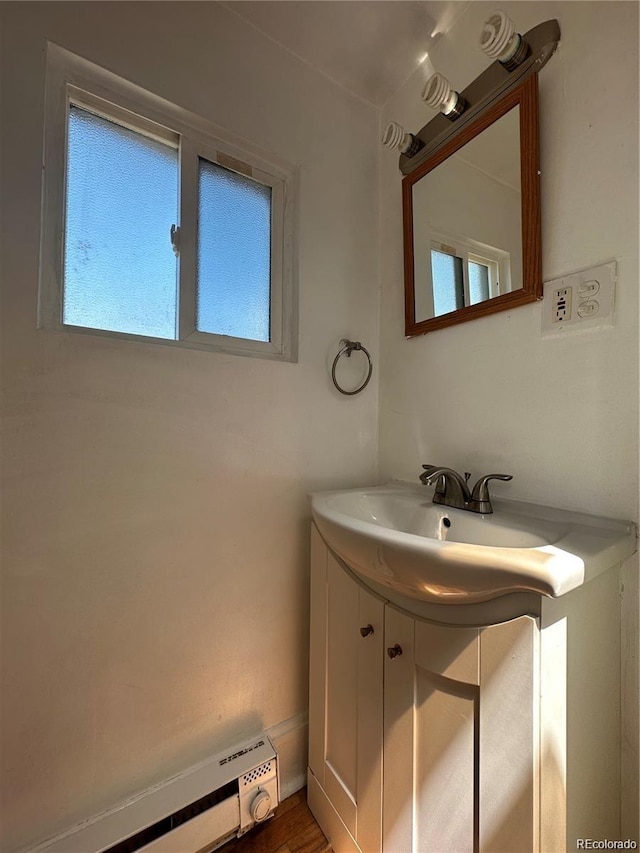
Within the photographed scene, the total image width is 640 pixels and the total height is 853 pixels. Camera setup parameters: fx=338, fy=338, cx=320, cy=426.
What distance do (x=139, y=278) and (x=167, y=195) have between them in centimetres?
27

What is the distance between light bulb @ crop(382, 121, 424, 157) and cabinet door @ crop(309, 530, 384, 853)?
1.28 m

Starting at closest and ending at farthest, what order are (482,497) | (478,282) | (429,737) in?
(429,737) → (482,497) → (478,282)

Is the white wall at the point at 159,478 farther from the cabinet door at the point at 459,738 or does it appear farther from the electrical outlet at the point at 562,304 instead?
the electrical outlet at the point at 562,304

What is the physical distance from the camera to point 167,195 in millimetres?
967

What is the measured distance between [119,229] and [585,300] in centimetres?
116

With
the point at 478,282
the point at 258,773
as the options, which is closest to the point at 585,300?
the point at 478,282

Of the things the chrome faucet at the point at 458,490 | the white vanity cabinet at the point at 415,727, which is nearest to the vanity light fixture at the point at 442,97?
the chrome faucet at the point at 458,490

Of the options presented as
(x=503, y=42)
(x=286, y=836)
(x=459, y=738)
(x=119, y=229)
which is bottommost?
(x=286, y=836)

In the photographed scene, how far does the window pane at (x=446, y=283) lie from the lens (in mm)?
1021

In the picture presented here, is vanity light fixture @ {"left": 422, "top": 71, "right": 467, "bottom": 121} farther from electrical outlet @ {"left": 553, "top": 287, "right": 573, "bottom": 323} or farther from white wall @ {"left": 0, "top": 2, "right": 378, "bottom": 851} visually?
electrical outlet @ {"left": 553, "top": 287, "right": 573, "bottom": 323}

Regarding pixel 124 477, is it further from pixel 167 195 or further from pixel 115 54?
pixel 115 54

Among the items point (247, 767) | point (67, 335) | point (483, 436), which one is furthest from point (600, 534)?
point (67, 335)

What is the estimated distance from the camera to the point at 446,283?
1061mm

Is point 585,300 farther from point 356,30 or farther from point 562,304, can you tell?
point 356,30
